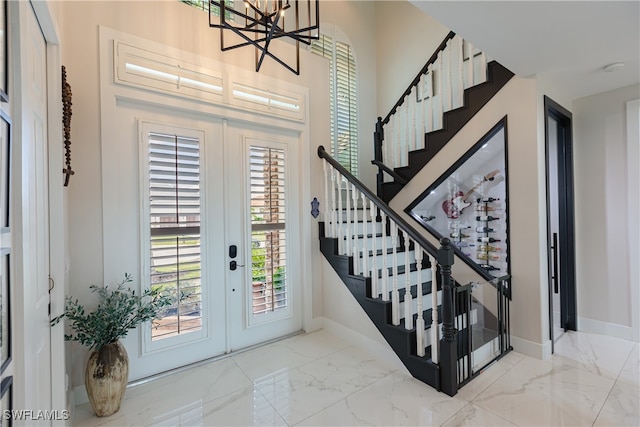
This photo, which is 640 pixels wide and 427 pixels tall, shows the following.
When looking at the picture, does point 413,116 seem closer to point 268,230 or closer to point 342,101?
point 342,101

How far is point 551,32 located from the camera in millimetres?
2051

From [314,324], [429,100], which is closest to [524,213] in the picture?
[429,100]

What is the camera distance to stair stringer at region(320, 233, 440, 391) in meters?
2.36

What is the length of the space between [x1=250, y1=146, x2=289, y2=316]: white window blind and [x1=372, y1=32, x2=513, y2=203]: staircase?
156 cm

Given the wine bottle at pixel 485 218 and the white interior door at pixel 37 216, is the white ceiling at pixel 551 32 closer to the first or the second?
the wine bottle at pixel 485 218

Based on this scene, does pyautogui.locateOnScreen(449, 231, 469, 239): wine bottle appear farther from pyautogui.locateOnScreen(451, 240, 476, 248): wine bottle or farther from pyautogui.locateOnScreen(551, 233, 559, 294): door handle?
pyautogui.locateOnScreen(551, 233, 559, 294): door handle

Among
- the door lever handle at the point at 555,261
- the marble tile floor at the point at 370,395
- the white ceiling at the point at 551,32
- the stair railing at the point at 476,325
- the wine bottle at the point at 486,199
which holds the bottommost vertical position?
the marble tile floor at the point at 370,395

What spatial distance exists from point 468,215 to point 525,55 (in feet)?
5.30

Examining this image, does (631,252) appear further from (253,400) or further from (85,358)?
Answer: (85,358)

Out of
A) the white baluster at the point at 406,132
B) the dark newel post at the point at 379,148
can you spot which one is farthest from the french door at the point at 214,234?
the white baluster at the point at 406,132

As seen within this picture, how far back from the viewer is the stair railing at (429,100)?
3.30 meters

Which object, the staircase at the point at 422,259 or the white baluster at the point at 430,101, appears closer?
the staircase at the point at 422,259

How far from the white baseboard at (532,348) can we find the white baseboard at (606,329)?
3.27 feet

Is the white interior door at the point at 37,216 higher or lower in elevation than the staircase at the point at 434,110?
lower
